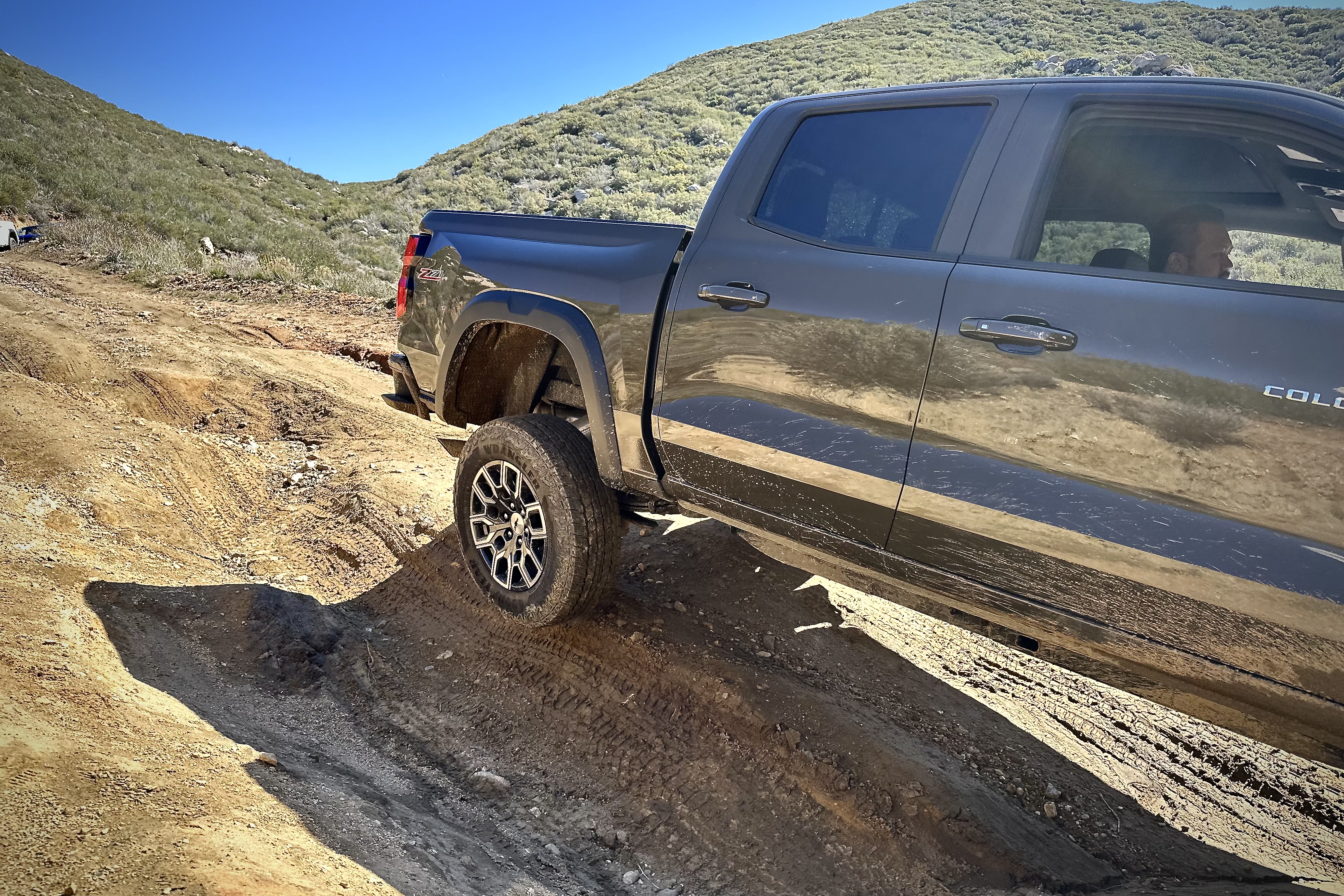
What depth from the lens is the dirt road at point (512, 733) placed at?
7.25 feet

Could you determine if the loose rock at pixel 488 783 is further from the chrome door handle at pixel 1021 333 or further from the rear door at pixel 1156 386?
the chrome door handle at pixel 1021 333

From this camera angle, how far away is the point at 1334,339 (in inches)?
66.7

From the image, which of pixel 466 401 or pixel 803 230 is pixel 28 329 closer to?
pixel 466 401

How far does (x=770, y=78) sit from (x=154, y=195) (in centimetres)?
2453

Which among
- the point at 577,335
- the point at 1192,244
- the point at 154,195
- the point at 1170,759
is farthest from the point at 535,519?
the point at 154,195

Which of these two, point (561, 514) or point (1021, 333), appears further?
point (561, 514)

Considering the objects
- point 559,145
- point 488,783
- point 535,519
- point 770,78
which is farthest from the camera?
point 770,78

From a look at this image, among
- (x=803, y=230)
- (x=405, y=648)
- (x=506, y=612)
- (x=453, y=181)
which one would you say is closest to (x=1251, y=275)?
(x=803, y=230)

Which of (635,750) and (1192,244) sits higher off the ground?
(1192,244)

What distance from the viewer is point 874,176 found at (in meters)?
2.57

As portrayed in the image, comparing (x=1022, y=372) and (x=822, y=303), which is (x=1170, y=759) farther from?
(x=822, y=303)

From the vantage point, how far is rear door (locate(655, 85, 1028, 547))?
230cm

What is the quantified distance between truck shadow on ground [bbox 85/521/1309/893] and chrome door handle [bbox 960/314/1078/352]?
157cm

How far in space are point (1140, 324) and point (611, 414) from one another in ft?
5.71
